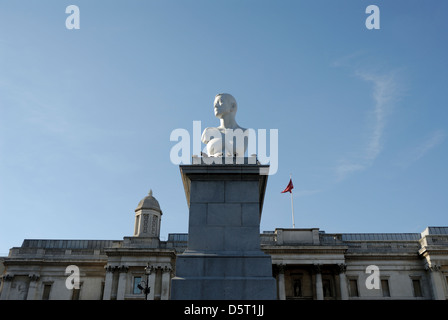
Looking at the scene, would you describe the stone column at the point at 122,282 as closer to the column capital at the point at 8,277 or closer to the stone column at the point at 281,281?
the column capital at the point at 8,277

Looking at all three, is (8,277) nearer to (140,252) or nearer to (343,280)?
(140,252)

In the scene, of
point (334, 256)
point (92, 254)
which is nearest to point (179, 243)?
point (92, 254)

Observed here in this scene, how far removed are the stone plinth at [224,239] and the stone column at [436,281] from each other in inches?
1527

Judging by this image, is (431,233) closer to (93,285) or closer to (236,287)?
(93,285)

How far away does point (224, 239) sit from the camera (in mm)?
9539

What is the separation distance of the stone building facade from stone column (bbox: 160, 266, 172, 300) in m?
0.10

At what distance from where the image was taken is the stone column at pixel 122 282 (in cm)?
4203

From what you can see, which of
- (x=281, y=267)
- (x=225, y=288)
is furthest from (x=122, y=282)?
(x=225, y=288)

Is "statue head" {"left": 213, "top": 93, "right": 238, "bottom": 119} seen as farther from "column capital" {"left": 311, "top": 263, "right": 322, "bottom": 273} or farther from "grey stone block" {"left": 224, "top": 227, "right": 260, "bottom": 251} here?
"column capital" {"left": 311, "top": 263, "right": 322, "bottom": 273}

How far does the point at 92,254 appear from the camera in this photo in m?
46.2

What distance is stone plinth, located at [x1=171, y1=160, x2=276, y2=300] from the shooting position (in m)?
8.80

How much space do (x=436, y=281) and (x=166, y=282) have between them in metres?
27.3


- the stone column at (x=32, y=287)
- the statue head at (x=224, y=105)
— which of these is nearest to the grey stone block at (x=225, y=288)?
the statue head at (x=224, y=105)
